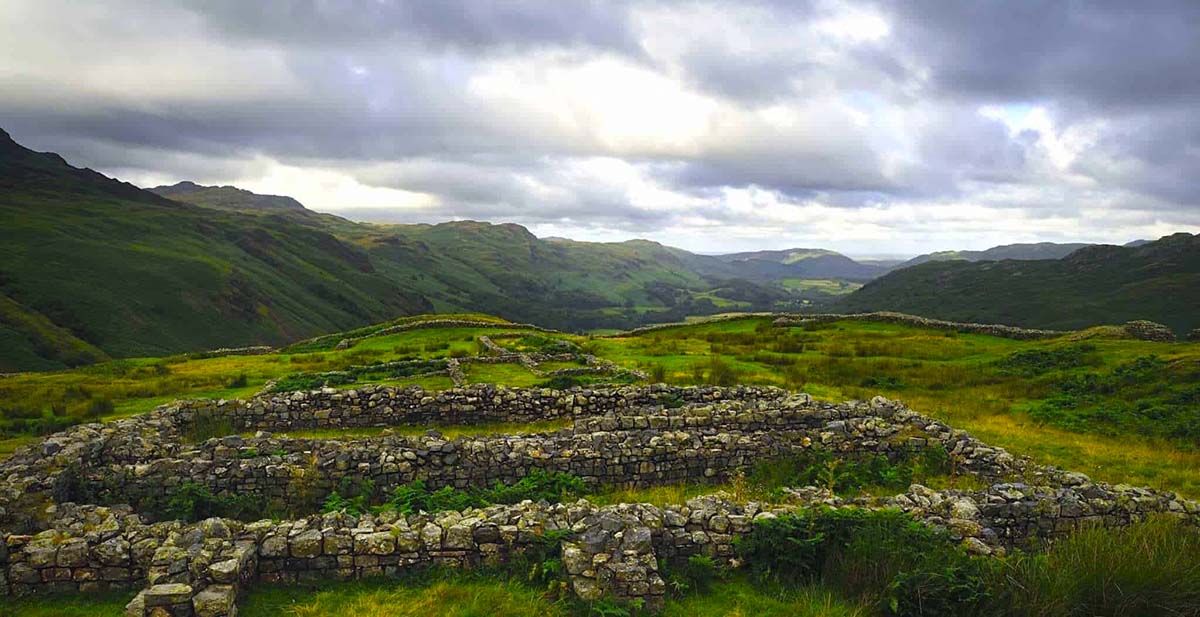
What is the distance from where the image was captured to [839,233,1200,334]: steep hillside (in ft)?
388

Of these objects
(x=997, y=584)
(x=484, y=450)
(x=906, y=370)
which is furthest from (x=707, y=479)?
(x=906, y=370)

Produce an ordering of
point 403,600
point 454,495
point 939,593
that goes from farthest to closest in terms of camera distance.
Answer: point 454,495, point 403,600, point 939,593

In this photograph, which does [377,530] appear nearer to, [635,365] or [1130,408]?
[635,365]

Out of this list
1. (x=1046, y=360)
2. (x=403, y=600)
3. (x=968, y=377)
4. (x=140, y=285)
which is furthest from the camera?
(x=140, y=285)

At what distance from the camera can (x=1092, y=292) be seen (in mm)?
149125

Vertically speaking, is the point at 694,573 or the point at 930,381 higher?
the point at 930,381

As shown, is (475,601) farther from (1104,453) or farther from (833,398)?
(833,398)

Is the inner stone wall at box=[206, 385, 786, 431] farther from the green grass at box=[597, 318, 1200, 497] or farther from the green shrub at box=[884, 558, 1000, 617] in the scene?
the green shrub at box=[884, 558, 1000, 617]

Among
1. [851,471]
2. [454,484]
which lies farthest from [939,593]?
[454,484]

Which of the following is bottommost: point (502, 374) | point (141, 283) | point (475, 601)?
point (502, 374)

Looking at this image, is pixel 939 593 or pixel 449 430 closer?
pixel 939 593

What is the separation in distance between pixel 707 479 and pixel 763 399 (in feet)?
20.3

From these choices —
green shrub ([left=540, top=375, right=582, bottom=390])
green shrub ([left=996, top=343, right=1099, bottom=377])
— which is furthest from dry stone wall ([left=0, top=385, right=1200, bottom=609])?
green shrub ([left=996, top=343, right=1099, bottom=377])

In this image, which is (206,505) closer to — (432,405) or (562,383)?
(432,405)
